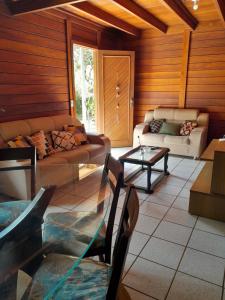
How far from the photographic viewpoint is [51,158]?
3.05 metres

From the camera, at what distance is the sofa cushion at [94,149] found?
3.52 metres

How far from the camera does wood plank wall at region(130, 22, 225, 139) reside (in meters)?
4.72

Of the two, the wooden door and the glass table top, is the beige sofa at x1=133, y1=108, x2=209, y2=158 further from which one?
the glass table top

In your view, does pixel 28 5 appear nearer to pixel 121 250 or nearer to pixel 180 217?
pixel 180 217

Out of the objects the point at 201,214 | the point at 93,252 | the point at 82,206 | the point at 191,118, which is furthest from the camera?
the point at 191,118

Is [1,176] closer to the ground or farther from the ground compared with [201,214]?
farther from the ground

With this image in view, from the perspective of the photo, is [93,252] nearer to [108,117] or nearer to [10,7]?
[10,7]

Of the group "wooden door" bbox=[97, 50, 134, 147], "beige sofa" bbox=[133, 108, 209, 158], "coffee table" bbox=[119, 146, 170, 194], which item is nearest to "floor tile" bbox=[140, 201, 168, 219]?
"coffee table" bbox=[119, 146, 170, 194]

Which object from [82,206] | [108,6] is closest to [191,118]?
[108,6]

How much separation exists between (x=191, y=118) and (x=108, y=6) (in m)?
2.59

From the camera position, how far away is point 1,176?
9.30 ft

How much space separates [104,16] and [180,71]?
204cm

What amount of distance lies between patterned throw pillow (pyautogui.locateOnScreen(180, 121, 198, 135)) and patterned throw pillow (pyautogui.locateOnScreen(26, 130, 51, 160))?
271 centimetres

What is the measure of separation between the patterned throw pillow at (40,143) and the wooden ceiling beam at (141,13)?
2040 millimetres
